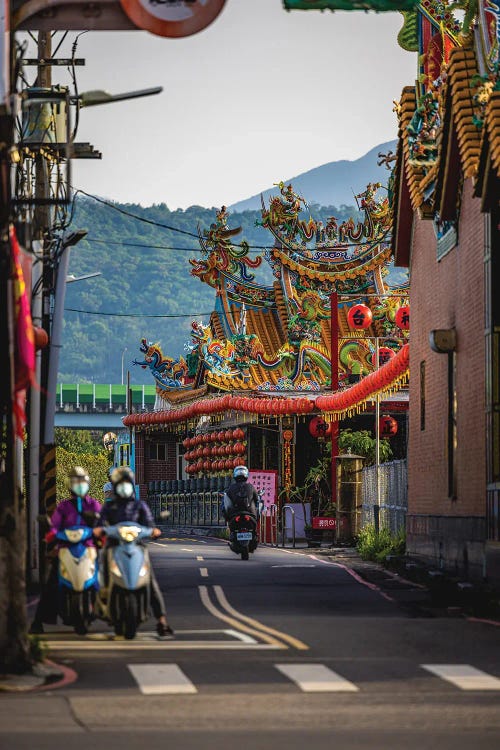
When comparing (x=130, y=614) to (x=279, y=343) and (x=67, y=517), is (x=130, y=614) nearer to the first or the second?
(x=67, y=517)

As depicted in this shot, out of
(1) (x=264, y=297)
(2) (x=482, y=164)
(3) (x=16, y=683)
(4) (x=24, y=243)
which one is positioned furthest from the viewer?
(1) (x=264, y=297)

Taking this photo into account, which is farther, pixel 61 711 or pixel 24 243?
pixel 24 243

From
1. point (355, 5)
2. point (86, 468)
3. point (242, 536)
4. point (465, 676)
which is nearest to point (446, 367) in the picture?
point (242, 536)

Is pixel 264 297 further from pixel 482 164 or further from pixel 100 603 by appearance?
pixel 100 603

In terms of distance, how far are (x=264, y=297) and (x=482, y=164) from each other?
41040mm

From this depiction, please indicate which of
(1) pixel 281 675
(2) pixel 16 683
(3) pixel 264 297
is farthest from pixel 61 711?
(3) pixel 264 297

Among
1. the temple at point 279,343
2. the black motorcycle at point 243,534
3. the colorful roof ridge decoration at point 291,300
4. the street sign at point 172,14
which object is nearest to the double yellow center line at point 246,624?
the street sign at point 172,14

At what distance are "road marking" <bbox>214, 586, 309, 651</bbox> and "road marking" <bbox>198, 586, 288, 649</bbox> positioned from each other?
4.2 inches

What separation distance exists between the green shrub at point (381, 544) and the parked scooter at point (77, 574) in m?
17.1

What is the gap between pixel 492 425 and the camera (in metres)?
26.9

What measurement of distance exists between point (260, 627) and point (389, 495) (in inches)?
849

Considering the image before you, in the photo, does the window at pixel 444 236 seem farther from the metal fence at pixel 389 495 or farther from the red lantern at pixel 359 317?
the red lantern at pixel 359 317

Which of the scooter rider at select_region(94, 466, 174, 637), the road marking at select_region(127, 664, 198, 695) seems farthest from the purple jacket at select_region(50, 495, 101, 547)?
the road marking at select_region(127, 664, 198, 695)

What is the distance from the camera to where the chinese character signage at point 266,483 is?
53656 mm
